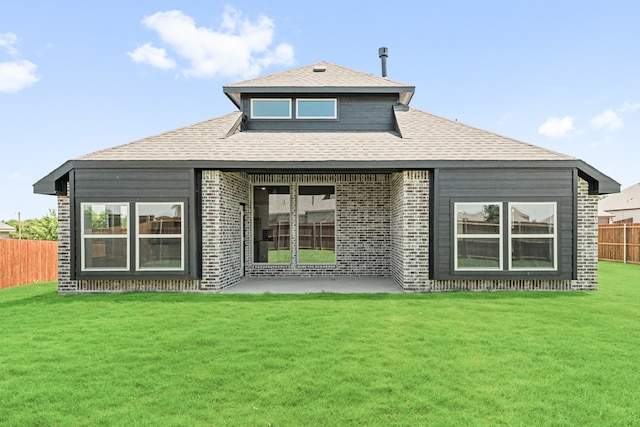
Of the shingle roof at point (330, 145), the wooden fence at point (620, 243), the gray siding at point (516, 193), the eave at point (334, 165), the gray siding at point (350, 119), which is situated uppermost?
the gray siding at point (350, 119)

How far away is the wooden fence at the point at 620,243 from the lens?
17219mm

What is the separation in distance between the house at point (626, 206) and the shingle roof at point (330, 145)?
26447 millimetres

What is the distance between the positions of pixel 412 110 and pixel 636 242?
1269 centimetres

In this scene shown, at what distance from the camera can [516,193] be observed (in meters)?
9.38

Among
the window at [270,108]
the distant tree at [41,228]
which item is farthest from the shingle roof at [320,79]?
the distant tree at [41,228]

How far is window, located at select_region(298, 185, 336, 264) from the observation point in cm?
1215

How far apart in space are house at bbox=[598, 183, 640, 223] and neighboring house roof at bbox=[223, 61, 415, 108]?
26.2 meters

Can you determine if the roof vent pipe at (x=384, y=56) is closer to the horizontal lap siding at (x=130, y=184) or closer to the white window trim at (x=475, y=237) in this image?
the white window trim at (x=475, y=237)

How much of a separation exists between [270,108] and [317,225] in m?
4.05

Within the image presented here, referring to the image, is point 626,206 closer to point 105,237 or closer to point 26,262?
point 105,237

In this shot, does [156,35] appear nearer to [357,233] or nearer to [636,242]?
[357,233]

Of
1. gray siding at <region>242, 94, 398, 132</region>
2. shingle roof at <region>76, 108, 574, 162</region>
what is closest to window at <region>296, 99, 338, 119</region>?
gray siding at <region>242, 94, 398, 132</region>

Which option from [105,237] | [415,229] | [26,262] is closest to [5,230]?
[26,262]

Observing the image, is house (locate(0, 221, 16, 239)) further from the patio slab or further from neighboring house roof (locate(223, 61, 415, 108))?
the patio slab
